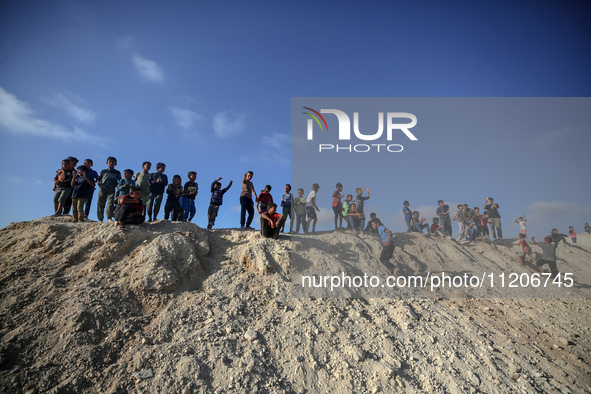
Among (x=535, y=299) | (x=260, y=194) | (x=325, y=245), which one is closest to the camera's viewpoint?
(x=535, y=299)

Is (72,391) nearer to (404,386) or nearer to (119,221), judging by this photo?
(119,221)

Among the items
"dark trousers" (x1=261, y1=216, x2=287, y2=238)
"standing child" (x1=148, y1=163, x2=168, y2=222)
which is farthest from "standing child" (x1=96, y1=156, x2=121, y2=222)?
"dark trousers" (x1=261, y1=216, x2=287, y2=238)

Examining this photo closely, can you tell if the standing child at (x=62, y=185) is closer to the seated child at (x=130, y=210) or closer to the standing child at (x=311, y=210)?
the seated child at (x=130, y=210)

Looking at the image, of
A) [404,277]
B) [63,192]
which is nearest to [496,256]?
[404,277]

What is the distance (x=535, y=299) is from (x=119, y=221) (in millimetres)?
11177

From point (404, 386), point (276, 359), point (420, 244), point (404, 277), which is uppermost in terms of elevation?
point (420, 244)

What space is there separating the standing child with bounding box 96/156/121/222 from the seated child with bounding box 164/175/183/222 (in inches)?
58.5

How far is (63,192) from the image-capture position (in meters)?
8.16

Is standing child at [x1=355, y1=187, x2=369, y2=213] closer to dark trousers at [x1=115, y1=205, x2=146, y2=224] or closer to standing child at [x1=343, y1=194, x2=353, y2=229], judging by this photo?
standing child at [x1=343, y1=194, x2=353, y2=229]

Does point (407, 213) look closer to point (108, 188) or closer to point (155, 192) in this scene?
point (155, 192)

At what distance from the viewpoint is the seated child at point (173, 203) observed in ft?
27.4

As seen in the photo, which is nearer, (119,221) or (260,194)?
(119,221)

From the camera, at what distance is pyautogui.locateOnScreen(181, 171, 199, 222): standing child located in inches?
337

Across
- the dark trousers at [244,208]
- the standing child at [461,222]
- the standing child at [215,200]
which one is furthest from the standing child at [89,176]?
the standing child at [461,222]
